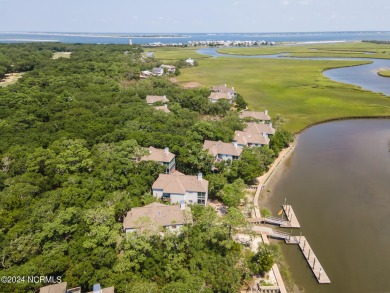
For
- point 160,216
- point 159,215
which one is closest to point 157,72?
point 159,215

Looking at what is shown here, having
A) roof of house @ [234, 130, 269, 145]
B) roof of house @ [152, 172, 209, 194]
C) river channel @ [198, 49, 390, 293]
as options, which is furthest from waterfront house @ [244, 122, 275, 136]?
roof of house @ [152, 172, 209, 194]

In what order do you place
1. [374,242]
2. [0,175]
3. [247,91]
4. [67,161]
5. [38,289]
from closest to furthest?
[38,289] < [374,242] < [0,175] < [67,161] < [247,91]

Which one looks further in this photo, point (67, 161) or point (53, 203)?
point (67, 161)

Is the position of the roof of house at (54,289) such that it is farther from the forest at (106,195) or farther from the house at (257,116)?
the house at (257,116)

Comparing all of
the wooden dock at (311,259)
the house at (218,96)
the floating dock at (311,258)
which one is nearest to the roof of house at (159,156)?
the floating dock at (311,258)

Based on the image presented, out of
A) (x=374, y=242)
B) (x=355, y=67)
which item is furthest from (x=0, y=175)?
(x=355, y=67)

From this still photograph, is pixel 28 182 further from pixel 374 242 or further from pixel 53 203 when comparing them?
pixel 374 242

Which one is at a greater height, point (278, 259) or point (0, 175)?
point (0, 175)
